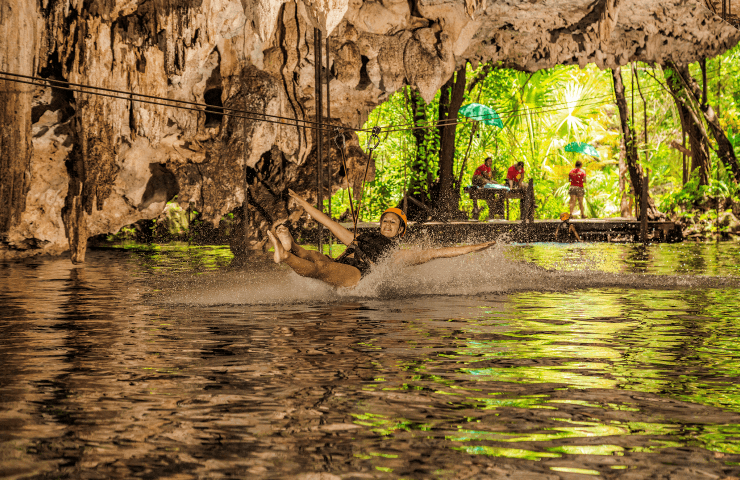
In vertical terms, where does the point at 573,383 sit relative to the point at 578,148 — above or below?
below

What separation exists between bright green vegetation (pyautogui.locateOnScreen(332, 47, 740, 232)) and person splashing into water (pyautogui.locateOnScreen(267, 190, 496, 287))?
24.2 ft

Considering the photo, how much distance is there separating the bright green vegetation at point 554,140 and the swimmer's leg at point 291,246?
831cm

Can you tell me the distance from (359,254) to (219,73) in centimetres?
678

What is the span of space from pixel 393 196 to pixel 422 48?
11.2 meters

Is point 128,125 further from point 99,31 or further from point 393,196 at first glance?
point 393,196

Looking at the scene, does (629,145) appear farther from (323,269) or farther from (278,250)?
(278,250)

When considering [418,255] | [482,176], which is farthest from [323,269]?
[482,176]

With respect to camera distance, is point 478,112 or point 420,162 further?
point 478,112

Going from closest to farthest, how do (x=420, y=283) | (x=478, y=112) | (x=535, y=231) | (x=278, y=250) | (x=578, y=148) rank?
1. (x=278, y=250)
2. (x=420, y=283)
3. (x=535, y=231)
4. (x=478, y=112)
5. (x=578, y=148)

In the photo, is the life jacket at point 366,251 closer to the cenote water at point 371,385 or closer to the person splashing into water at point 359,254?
the person splashing into water at point 359,254

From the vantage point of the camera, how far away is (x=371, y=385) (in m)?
4.14

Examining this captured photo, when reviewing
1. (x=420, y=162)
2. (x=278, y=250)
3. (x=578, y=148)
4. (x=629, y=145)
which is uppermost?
(x=578, y=148)

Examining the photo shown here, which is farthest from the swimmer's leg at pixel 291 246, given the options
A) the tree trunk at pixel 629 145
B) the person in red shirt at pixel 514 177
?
the tree trunk at pixel 629 145

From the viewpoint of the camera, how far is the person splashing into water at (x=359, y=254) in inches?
340
